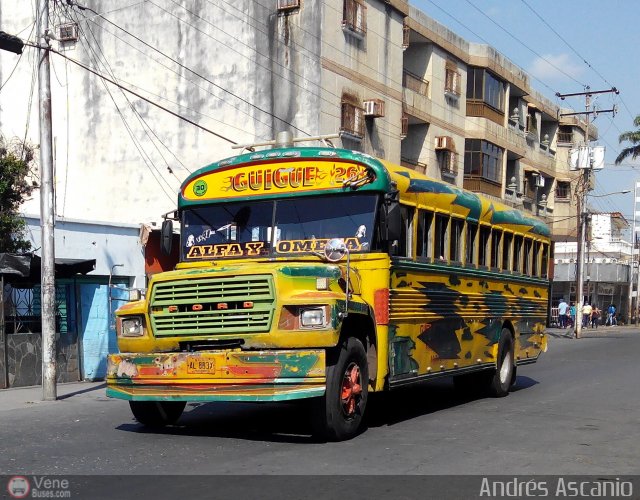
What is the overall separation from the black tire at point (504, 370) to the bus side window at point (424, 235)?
3.65m

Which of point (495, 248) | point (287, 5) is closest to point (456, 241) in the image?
point (495, 248)

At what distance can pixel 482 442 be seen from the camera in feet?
31.3

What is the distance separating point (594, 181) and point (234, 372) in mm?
44834

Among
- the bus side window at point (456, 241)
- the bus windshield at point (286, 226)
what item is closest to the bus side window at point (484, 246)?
the bus side window at point (456, 241)

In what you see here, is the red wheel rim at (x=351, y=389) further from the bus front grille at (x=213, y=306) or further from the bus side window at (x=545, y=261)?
the bus side window at (x=545, y=261)

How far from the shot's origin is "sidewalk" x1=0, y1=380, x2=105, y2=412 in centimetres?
1361

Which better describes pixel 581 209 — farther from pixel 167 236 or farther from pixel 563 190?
pixel 167 236

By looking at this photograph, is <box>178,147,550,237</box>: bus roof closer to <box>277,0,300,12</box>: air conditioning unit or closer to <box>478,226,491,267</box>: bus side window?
<box>478,226,491,267</box>: bus side window

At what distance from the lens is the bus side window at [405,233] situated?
1049 cm

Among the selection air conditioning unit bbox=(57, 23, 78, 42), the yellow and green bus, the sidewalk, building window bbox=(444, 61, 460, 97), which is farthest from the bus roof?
building window bbox=(444, 61, 460, 97)

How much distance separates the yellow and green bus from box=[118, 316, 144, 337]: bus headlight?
0.01 meters

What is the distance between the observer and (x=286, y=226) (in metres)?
10.2

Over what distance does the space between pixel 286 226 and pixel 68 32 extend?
21.3 m
